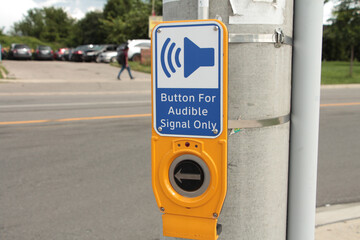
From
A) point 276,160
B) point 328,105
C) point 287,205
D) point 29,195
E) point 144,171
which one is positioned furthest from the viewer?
point 328,105

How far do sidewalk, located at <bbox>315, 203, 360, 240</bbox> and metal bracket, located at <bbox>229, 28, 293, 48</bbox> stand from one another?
2376 mm

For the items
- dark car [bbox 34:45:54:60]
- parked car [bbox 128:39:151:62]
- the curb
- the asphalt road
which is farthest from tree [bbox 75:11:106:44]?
the curb

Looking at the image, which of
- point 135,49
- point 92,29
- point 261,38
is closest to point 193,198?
point 261,38

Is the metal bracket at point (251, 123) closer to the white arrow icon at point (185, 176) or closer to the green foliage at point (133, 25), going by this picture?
the white arrow icon at point (185, 176)

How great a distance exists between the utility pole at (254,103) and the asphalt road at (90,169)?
7.20 feet

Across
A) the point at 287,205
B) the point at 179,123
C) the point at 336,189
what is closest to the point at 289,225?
the point at 287,205

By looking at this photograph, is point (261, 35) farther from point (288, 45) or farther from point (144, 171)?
point (144, 171)

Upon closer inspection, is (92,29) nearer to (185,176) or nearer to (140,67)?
(140,67)

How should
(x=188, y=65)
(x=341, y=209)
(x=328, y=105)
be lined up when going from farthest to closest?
1. (x=328, y=105)
2. (x=341, y=209)
3. (x=188, y=65)

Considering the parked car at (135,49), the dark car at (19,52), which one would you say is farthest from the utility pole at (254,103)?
the dark car at (19,52)

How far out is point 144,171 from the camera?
5543mm

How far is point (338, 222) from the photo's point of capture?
3924 millimetres

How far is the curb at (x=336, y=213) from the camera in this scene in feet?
13.2

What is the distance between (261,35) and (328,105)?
10809 millimetres
